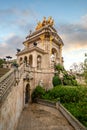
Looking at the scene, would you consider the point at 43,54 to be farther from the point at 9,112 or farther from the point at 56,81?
the point at 9,112

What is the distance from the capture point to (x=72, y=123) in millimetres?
13258

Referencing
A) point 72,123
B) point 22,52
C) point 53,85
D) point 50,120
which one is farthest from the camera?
point 22,52

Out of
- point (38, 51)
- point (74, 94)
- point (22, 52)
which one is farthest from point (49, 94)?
point (22, 52)

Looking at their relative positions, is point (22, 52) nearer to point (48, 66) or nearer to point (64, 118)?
point (48, 66)

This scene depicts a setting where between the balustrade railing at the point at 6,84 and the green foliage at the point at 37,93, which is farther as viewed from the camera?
the green foliage at the point at 37,93

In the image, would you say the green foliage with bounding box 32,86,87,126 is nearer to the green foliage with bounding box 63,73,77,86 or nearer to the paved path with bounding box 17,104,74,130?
the paved path with bounding box 17,104,74,130

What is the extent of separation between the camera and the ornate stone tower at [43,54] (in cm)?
2523

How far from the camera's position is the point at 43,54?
27.8 metres

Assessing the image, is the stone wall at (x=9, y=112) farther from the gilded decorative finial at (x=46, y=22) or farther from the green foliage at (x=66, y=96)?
the gilded decorative finial at (x=46, y=22)

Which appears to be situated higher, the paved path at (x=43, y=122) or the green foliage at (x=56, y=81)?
the green foliage at (x=56, y=81)

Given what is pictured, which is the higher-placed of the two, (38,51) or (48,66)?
(38,51)

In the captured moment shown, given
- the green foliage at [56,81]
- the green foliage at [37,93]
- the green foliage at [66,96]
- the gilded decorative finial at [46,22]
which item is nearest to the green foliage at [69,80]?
the green foliage at [56,81]

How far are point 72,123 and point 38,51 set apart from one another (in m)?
15.7

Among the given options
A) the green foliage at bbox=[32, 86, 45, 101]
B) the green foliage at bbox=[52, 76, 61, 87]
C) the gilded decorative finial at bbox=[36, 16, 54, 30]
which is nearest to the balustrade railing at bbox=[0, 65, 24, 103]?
the green foliage at bbox=[32, 86, 45, 101]
